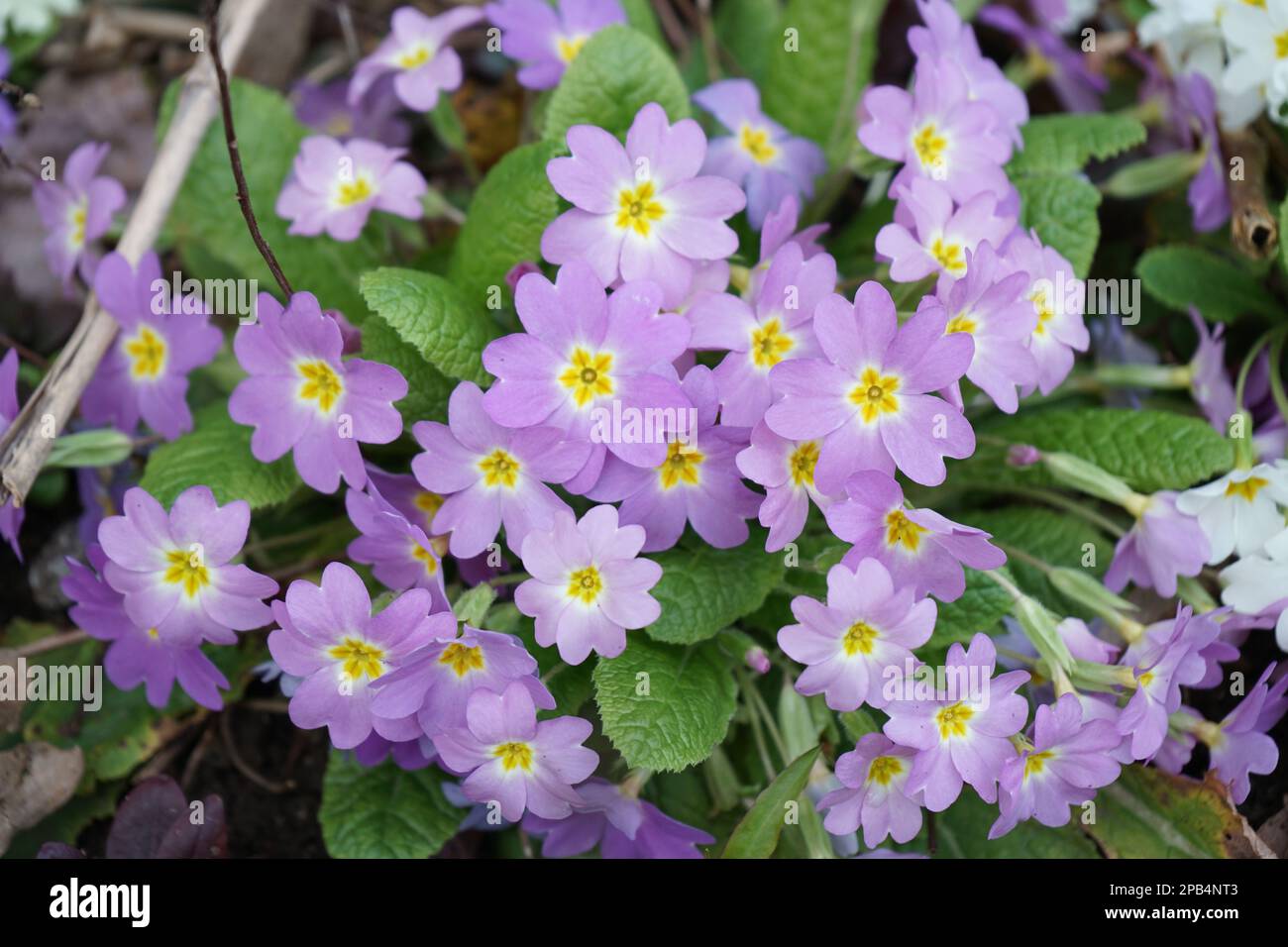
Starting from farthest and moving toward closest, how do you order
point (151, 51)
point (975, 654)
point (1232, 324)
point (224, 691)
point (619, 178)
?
point (151, 51) → point (1232, 324) → point (224, 691) → point (619, 178) → point (975, 654)

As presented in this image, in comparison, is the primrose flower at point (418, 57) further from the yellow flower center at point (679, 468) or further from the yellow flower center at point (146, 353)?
the yellow flower center at point (679, 468)

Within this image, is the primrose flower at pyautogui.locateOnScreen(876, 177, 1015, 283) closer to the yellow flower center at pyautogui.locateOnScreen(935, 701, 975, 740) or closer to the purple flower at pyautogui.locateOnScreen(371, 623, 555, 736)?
the yellow flower center at pyautogui.locateOnScreen(935, 701, 975, 740)

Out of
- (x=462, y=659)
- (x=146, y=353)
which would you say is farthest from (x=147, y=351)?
(x=462, y=659)

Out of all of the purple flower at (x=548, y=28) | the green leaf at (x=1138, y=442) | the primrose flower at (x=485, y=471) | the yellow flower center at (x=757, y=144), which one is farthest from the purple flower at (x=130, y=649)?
the green leaf at (x=1138, y=442)

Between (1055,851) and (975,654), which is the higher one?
(975,654)
